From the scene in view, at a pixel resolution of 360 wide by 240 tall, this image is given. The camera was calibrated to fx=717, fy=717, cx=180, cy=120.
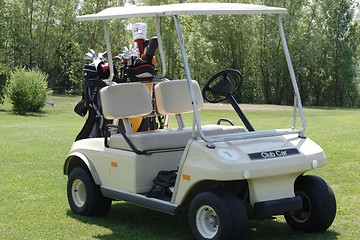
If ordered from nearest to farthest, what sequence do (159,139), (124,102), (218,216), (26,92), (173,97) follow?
(218,216) → (159,139) → (124,102) → (173,97) → (26,92)

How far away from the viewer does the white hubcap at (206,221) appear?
207 inches

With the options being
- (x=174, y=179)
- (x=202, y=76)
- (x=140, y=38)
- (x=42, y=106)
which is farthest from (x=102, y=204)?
(x=202, y=76)

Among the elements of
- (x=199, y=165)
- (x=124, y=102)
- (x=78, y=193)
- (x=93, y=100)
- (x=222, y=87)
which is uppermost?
(x=222, y=87)

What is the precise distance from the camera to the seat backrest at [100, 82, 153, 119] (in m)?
6.26

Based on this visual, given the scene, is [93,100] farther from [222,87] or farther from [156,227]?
[156,227]

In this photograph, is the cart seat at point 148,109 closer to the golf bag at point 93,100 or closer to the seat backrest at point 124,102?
the seat backrest at point 124,102

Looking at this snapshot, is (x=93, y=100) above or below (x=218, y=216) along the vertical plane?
above

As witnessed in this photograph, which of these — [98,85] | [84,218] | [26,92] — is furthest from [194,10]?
[26,92]

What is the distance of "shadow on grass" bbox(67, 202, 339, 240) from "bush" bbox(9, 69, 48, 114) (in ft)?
55.6

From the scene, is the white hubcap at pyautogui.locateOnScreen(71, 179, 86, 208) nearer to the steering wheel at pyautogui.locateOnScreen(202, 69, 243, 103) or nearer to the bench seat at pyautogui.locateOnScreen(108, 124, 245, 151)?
the bench seat at pyautogui.locateOnScreen(108, 124, 245, 151)

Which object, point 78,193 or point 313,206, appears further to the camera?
point 78,193

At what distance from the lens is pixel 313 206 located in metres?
5.66

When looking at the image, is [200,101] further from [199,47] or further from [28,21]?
[28,21]

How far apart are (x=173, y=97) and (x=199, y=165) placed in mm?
1481
